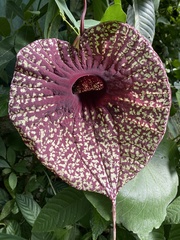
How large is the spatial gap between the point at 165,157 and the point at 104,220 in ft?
0.56

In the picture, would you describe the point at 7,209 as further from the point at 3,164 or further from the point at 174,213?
the point at 174,213

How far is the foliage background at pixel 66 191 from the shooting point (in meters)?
0.65

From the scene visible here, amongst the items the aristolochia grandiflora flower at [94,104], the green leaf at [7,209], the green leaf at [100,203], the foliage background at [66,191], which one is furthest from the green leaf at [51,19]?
the green leaf at [7,209]

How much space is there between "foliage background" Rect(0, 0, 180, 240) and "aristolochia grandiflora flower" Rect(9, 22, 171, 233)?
73mm

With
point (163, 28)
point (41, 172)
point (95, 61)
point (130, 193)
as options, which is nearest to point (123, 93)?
point (95, 61)

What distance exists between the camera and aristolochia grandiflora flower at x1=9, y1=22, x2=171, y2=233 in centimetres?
50

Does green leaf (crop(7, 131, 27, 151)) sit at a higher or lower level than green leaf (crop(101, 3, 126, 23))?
lower

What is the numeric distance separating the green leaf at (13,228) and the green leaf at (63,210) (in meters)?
0.08

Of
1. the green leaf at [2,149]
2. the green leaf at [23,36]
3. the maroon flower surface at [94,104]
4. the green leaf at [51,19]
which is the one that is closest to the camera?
the maroon flower surface at [94,104]

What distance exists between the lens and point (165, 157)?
2.48 feet

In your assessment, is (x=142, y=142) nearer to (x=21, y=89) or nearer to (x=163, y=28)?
(x=21, y=89)

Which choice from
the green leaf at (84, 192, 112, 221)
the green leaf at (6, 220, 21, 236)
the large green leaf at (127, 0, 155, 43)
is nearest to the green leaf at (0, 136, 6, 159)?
the green leaf at (6, 220, 21, 236)

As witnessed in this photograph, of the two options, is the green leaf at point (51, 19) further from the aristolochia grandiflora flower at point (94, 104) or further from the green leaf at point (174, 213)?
the green leaf at point (174, 213)

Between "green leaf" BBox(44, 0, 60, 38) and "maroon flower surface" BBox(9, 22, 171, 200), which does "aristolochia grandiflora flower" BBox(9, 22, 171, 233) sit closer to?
"maroon flower surface" BBox(9, 22, 171, 200)
